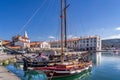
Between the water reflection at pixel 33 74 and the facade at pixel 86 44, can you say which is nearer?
the water reflection at pixel 33 74

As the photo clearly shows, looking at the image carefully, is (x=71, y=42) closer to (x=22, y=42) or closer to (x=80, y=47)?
(x=80, y=47)

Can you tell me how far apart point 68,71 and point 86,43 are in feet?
437

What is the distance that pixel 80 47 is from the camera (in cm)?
16412

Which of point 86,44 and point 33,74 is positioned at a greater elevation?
point 86,44

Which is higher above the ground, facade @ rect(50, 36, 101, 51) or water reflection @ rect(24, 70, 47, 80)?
facade @ rect(50, 36, 101, 51)

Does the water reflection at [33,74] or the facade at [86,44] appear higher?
the facade at [86,44]

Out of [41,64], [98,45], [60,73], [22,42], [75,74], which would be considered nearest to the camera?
[60,73]

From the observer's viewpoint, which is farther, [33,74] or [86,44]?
[86,44]

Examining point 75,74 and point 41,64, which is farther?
point 41,64

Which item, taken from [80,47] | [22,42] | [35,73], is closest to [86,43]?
[80,47]

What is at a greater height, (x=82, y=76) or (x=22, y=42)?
(x=22, y=42)

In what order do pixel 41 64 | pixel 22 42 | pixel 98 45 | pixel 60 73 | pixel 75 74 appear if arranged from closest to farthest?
1. pixel 60 73
2. pixel 75 74
3. pixel 41 64
4. pixel 22 42
5. pixel 98 45

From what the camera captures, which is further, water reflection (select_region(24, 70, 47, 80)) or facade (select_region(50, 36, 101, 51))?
facade (select_region(50, 36, 101, 51))

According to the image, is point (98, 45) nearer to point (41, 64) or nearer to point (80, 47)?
point (80, 47)
